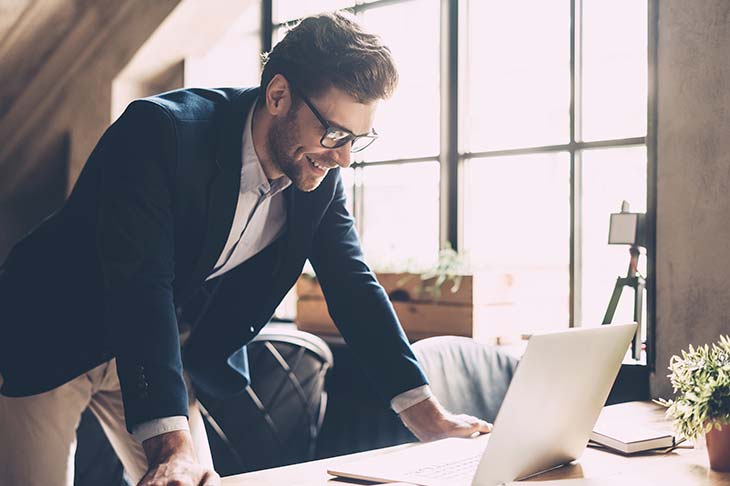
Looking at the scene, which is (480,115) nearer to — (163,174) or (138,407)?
(163,174)

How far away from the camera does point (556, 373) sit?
1.27m

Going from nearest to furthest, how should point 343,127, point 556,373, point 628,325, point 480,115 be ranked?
point 556,373 → point 628,325 → point 343,127 → point 480,115

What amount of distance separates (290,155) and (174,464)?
75cm

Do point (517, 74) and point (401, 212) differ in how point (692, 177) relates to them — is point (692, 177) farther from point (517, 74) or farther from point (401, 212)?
point (401, 212)

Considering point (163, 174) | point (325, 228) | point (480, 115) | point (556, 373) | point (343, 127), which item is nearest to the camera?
point (556, 373)

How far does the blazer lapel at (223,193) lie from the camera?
1695 millimetres

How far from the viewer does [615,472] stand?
1448 millimetres

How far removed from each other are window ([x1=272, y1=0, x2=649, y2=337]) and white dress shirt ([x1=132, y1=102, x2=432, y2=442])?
1.33m

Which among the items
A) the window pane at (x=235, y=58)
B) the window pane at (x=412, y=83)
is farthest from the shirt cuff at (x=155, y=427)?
the window pane at (x=235, y=58)

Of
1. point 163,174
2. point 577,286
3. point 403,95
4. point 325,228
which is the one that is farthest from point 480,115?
point 163,174

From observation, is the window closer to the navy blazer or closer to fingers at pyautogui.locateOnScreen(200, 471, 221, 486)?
the navy blazer

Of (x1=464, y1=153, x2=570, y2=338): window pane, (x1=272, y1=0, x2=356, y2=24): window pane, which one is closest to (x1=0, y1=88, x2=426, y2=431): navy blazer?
(x1=464, y1=153, x2=570, y2=338): window pane

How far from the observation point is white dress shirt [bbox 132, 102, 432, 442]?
5.91ft

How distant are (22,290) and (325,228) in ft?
2.25
